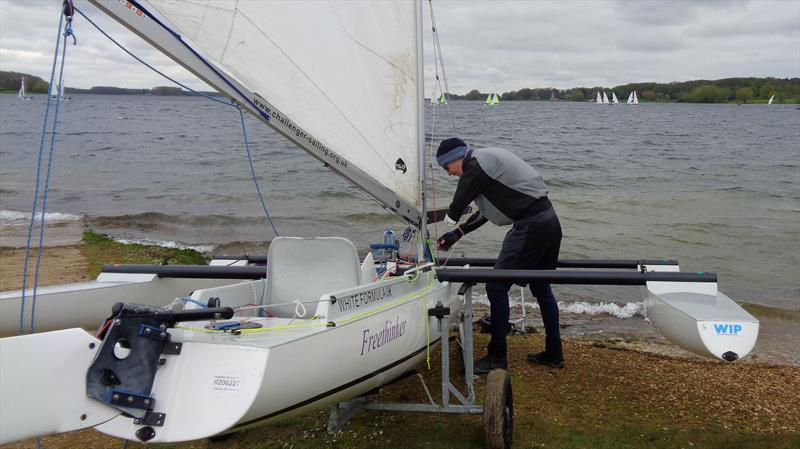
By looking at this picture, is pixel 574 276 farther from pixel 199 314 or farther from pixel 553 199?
pixel 553 199

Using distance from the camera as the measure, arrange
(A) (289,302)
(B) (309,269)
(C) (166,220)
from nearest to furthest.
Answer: (A) (289,302) < (B) (309,269) < (C) (166,220)

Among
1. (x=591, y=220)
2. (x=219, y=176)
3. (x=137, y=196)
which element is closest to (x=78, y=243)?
(x=137, y=196)

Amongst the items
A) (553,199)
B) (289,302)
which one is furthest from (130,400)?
(553,199)

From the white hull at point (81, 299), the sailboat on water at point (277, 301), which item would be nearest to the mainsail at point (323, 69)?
the sailboat on water at point (277, 301)

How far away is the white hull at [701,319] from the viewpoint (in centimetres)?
385

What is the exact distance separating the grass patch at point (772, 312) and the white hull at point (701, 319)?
537 cm

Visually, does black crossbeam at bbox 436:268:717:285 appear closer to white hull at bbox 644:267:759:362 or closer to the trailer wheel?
Result: white hull at bbox 644:267:759:362

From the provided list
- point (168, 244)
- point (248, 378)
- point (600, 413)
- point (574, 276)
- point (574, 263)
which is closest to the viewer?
point (248, 378)

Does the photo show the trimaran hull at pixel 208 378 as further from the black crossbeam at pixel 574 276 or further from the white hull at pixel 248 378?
the black crossbeam at pixel 574 276

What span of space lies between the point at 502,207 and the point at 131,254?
A: 8487mm

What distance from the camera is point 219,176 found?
22.5m

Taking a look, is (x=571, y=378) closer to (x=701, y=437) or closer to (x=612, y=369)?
(x=612, y=369)

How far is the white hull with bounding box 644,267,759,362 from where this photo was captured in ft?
12.6

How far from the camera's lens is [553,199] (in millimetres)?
18359
